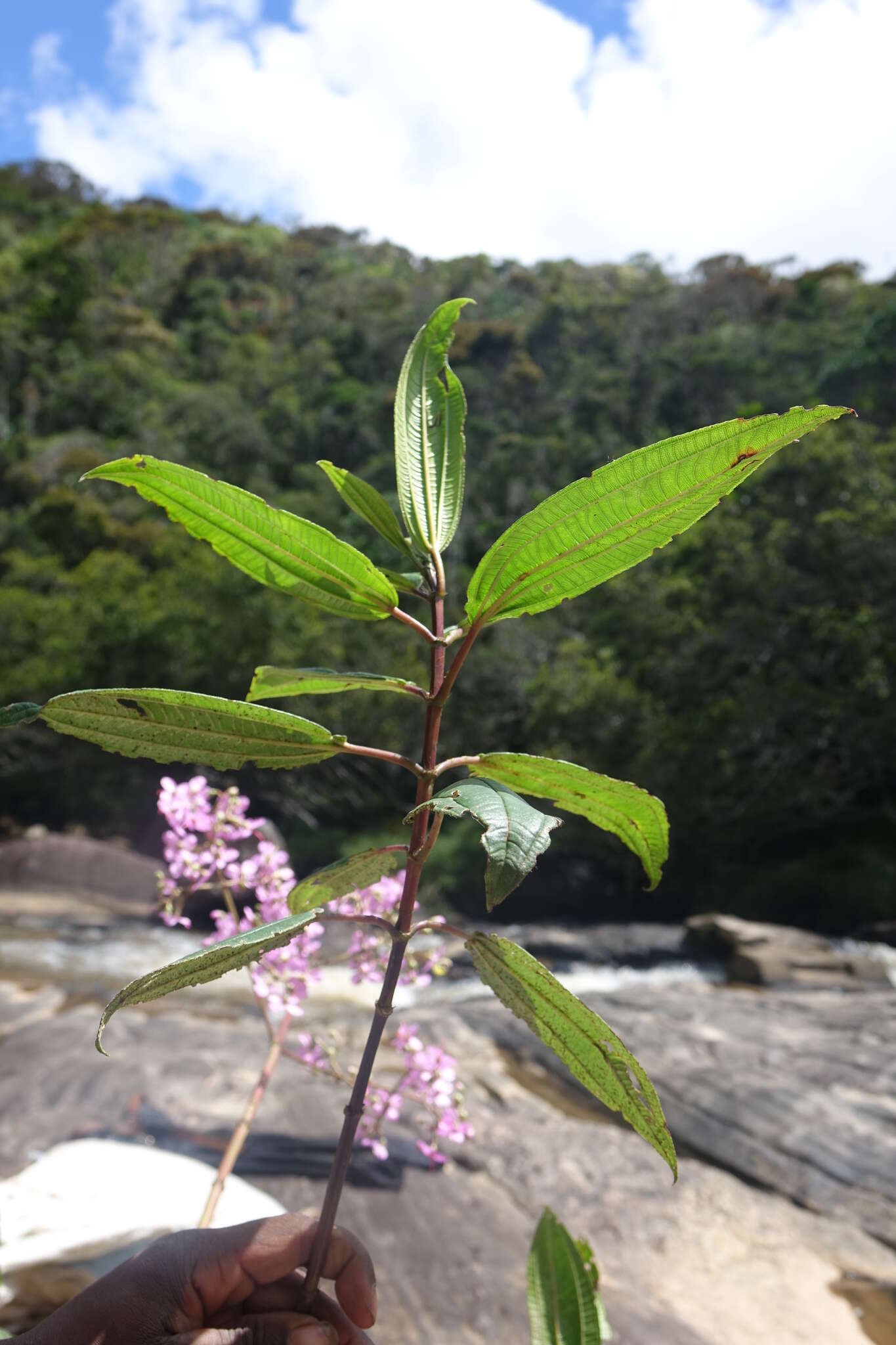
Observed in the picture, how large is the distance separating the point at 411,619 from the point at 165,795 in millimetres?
571

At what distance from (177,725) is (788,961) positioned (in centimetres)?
864

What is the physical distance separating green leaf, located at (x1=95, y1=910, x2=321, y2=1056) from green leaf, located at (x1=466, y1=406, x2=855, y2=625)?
0.23 meters

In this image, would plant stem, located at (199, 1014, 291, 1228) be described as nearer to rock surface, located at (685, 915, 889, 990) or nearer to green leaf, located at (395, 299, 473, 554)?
green leaf, located at (395, 299, 473, 554)

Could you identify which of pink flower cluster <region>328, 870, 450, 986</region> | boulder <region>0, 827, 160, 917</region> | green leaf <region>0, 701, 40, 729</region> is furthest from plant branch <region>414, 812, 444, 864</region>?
boulder <region>0, 827, 160, 917</region>

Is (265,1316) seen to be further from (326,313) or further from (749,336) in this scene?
(326,313)

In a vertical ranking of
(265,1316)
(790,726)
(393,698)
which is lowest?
(393,698)

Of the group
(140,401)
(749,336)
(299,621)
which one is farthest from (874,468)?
(140,401)

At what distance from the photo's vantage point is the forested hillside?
11703 mm

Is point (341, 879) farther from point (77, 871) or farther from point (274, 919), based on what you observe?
point (77, 871)

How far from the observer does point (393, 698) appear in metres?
13.4

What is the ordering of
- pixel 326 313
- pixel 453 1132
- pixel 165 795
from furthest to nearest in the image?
1. pixel 326 313
2. pixel 453 1132
3. pixel 165 795

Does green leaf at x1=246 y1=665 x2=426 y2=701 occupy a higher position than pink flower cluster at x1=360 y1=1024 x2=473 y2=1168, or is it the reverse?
green leaf at x1=246 y1=665 x2=426 y2=701

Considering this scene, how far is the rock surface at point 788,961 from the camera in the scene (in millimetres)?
7957

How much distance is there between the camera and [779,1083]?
4.36 m
